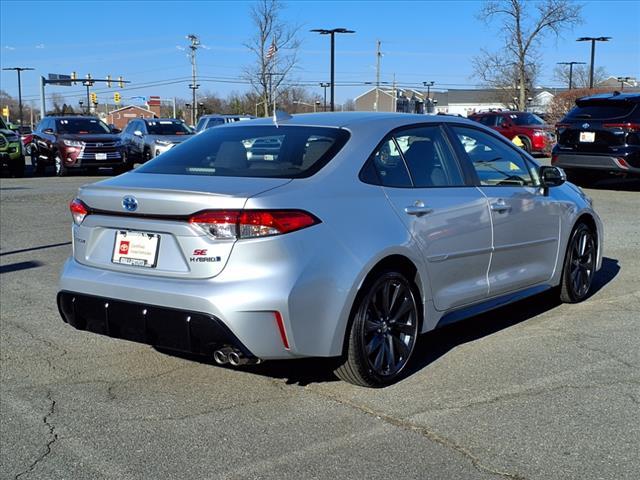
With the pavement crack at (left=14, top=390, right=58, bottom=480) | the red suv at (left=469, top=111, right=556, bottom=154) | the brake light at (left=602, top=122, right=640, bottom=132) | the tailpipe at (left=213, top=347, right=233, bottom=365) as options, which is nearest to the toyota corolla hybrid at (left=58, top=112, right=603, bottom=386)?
the tailpipe at (left=213, top=347, right=233, bottom=365)

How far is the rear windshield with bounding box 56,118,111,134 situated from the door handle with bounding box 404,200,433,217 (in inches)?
737

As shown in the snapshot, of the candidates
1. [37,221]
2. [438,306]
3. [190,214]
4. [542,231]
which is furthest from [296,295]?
[37,221]

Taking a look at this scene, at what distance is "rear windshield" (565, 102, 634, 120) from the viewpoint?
14547mm

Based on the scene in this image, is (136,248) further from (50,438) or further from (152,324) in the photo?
(50,438)

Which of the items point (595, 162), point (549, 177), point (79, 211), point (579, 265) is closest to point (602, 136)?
point (595, 162)

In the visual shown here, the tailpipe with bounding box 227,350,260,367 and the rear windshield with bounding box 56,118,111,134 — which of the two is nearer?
the tailpipe with bounding box 227,350,260,367

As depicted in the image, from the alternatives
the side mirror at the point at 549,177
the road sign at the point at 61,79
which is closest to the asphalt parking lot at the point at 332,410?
the side mirror at the point at 549,177

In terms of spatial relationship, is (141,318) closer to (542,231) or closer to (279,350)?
(279,350)

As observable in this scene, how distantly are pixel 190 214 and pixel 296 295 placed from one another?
A: 705 mm

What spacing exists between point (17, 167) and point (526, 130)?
53.0ft

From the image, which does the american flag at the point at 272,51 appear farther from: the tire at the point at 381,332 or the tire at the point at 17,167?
the tire at the point at 381,332

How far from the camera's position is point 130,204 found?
4223 millimetres

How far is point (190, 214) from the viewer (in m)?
4.00

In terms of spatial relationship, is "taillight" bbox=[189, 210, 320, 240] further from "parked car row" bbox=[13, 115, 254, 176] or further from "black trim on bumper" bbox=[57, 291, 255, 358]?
"parked car row" bbox=[13, 115, 254, 176]
